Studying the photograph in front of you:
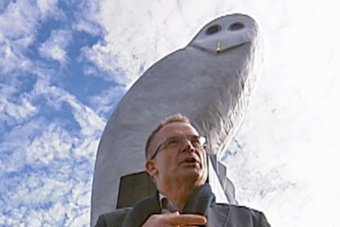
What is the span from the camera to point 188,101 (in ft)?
24.7

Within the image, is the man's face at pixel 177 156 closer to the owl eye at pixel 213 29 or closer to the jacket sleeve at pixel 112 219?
the jacket sleeve at pixel 112 219

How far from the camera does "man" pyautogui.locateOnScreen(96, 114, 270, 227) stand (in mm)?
2257

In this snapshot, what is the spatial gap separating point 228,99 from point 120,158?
6.04 feet

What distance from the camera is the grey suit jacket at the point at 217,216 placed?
2.26 m

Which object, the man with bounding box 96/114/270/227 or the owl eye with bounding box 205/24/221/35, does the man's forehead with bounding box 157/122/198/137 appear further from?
the owl eye with bounding box 205/24/221/35

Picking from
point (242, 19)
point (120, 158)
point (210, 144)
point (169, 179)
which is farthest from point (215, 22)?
point (169, 179)

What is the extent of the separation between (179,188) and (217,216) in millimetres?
162

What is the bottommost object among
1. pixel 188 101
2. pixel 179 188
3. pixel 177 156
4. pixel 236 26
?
pixel 179 188

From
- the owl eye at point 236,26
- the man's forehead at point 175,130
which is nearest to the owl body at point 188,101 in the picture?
the owl eye at point 236,26

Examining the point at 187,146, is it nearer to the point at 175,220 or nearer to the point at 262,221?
the point at 262,221

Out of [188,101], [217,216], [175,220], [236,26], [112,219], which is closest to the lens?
[175,220]

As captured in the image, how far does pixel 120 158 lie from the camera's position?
6863 millimetres

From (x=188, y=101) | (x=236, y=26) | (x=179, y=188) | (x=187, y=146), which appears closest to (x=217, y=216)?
(x=179, y=188)

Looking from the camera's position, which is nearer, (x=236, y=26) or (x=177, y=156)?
(x=177, y=156)
